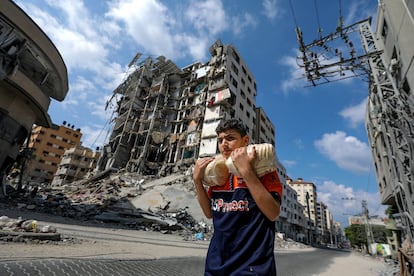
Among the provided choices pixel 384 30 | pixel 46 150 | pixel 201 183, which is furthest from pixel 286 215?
pixel 46 150

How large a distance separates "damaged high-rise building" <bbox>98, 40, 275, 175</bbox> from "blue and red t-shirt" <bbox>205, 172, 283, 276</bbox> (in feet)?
91.6

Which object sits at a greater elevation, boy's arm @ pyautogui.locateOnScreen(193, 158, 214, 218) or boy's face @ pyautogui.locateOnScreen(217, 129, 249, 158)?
boy's face @ pyautogui.locateOnScreen(217, 129, 249, 158)

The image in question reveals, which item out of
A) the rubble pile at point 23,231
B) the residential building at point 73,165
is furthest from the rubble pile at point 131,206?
the residential building at point 73,165

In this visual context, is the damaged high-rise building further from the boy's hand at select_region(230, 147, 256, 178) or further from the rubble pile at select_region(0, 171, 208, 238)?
the boy's hand at select_region(230, 147, 256, 178)

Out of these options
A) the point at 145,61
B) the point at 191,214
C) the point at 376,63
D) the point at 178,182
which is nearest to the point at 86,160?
the point at 145,61

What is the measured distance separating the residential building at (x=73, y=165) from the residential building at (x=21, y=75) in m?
37.8

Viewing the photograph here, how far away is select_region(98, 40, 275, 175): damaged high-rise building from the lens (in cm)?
3388

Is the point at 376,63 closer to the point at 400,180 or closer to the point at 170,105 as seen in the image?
the point at 400,180

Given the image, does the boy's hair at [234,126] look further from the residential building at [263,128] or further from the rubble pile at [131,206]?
the residential building at [263,128]

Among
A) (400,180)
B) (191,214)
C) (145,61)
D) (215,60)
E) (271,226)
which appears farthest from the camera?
(145,61)

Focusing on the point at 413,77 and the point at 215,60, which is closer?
the point at 413,77

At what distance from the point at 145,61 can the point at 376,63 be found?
5230cm

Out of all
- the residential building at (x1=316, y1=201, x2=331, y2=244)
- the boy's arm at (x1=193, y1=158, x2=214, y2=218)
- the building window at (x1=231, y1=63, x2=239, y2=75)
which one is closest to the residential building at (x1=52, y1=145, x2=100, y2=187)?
the building window at (x1=231, y1=63, x2=239, y2=75)

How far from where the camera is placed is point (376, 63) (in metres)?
8.89
